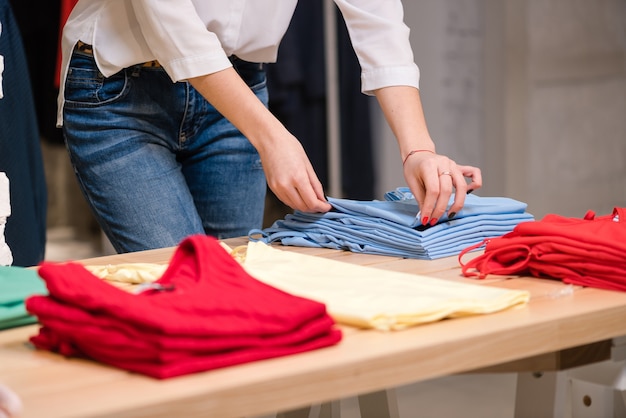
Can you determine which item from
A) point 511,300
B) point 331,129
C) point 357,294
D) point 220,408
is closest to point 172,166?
point 357,294

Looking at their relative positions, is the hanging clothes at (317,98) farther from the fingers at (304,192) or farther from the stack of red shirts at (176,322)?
the stack of red shirts at (176,322)

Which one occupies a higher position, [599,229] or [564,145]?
[599,229]

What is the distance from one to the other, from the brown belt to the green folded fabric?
60 cm

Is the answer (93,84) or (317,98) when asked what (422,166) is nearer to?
(93,84)

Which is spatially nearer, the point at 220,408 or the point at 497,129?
the point at 220,408

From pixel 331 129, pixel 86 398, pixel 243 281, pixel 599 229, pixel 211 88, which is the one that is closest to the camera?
pixel 86 398

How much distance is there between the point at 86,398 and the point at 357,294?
38cm

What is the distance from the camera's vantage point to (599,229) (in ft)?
3.80

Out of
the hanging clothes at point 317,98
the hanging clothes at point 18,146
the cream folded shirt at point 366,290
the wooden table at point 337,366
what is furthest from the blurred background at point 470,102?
the wooden table at point 337,366

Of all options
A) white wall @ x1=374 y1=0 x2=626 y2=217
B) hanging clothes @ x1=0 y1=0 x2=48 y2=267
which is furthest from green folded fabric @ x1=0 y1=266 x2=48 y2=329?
white wall @ x1=374 y1=0 x2=626 y2=217

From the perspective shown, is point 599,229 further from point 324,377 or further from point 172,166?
point 172,166

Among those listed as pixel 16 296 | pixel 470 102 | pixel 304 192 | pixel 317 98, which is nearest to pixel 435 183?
pixel 304 192

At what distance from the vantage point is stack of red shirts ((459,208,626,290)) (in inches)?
42.8

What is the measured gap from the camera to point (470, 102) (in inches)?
145
